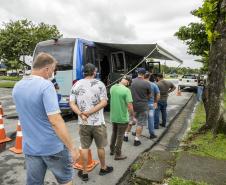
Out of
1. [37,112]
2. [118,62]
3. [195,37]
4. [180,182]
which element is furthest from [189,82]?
[37,112]

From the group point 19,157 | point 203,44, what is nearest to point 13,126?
point 19,157

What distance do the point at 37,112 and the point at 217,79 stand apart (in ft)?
17.9

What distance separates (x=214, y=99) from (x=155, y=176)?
11.3ft

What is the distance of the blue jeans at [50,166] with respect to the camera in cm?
283

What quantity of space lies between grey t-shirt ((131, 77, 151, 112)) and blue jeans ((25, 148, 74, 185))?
408 centimetres

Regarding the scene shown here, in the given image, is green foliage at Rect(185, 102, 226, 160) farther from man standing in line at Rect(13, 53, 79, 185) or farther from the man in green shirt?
man standing in line at Rect(13, 53, 79, 185)

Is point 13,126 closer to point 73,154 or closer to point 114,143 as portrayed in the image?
point 114,143

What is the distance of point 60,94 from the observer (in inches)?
384

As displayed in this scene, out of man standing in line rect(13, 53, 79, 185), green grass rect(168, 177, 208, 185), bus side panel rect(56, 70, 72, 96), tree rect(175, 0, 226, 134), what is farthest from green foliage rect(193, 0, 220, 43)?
man standing in line rect(13, 53, 79, 185)

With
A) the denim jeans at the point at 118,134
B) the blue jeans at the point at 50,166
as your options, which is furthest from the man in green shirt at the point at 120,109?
the blue jeans at the point at 50,166

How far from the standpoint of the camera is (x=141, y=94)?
6.86 meters

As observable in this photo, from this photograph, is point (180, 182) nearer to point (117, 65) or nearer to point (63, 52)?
point (63, 52)

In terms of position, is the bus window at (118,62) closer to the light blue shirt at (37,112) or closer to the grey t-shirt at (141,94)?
the grey t-shirt at (141,94)

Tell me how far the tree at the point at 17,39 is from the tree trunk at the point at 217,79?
23.6 metres
